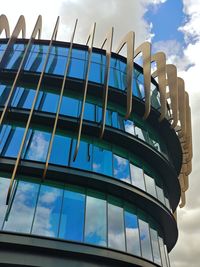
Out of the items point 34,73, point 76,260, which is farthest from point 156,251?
point 34,73

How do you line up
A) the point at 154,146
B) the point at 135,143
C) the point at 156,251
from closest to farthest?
1. the point at 156,251
2. the point at 135,143
3. the point at 154,146

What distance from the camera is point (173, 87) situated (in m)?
24.9

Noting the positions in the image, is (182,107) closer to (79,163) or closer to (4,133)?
(79,163)

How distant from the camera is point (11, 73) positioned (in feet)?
68.6

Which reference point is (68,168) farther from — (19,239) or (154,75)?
(154,75)

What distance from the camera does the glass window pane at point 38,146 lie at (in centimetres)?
1711

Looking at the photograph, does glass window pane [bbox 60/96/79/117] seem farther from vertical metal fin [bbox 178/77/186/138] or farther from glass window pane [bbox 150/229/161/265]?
vertical metal fin [bbox 178/77/186/138]

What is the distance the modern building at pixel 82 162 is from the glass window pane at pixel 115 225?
6 centimetres

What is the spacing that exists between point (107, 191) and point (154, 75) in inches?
564

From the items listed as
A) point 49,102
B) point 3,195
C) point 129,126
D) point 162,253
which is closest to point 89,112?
point 49,102

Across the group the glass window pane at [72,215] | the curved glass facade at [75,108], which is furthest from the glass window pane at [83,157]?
the curved glass facade at [75,108]

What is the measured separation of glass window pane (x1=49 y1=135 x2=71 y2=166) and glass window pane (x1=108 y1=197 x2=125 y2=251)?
334 cm

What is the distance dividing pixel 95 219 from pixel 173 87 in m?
13.1

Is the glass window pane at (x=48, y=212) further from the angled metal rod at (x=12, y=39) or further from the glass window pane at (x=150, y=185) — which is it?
the angled metal rod at (x=12, y=39)
